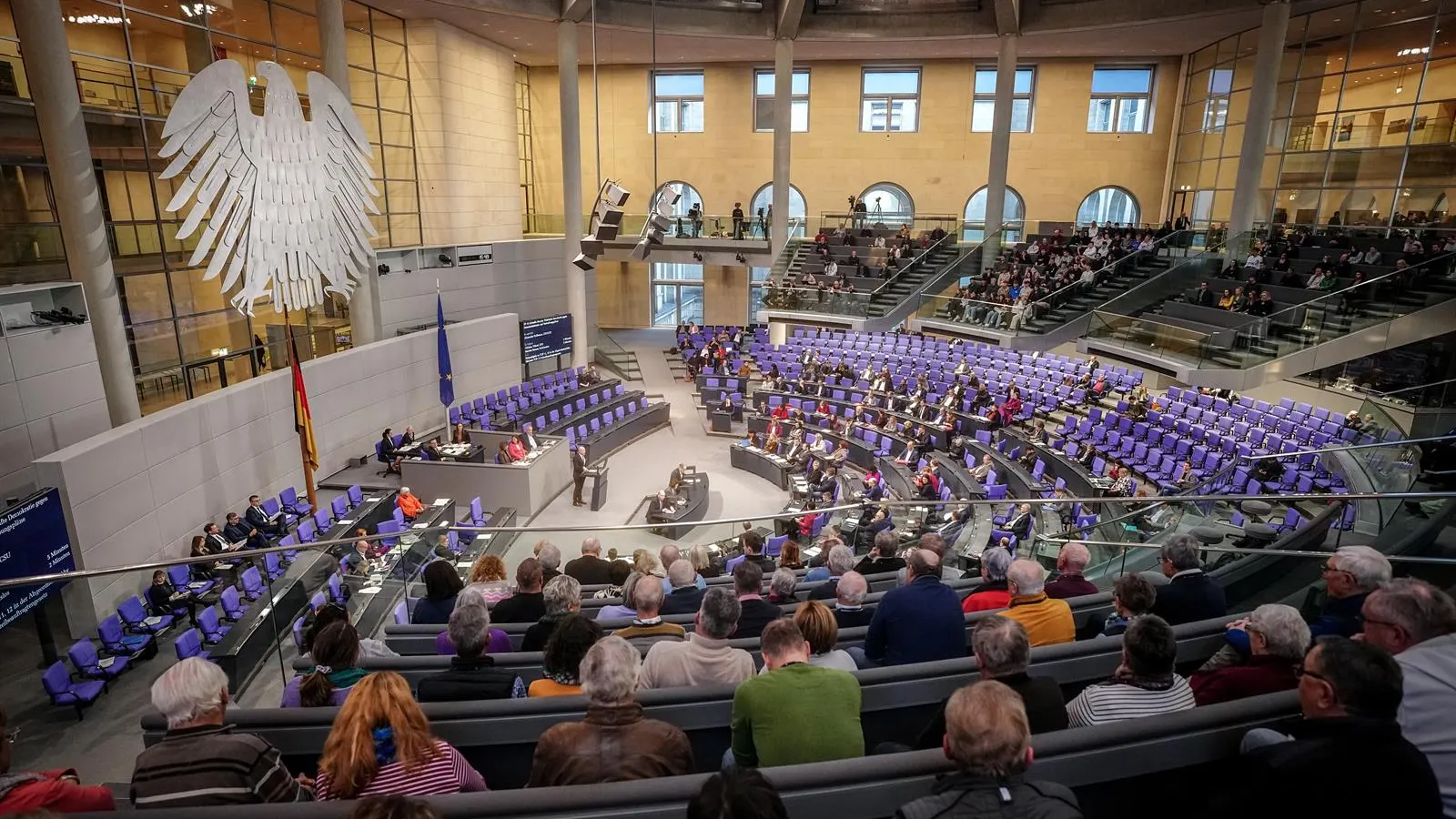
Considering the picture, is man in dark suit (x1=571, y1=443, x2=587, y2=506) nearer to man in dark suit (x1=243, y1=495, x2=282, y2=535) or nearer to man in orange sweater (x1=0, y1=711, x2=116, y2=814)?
man in dark suit (x1=243, y1=495, x2=282, y2=535)

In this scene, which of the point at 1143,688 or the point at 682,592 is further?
the point at 682,592

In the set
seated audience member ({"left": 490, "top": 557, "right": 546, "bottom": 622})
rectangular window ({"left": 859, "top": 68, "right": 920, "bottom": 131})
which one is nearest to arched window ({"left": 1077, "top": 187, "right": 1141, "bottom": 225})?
rectangular window ({"left": 859, "top": 68, "right": 920, "bottom": 131})

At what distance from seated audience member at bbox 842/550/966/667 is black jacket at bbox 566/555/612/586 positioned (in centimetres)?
339

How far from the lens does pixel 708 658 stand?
3.13 m

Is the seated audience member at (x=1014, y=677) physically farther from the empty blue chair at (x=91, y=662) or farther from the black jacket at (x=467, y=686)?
the empty blue chair at (x=91, y=662)

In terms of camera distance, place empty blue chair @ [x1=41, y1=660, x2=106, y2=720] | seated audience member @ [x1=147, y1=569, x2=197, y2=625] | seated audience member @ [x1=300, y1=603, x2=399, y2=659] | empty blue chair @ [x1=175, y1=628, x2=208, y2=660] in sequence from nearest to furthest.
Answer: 1. seated audience member @ [x1=300, y1=603, x2=399, y2=659]
2. empty blue chair @ [x1=41, y1=660, x2=106, y2=720]
3. empty blue chair @ [x1=175, y1=628, x2=208, y2=660]
4. seated audience member @ [x1=147, y1=569, x2=197, y2=625]

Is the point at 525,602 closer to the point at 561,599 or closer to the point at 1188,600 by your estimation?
the point at 561,599

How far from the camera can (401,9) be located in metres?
18.6

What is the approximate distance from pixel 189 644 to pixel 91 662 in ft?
3.84

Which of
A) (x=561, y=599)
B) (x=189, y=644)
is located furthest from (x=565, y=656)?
(x=189, y=644)

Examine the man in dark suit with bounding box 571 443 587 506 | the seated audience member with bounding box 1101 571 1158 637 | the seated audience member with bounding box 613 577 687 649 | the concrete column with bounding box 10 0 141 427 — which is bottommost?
the man in dark suit with bounding box 571 443 587 506

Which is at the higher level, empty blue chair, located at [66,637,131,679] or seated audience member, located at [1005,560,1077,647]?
seated audience member, located at [1005,560,1077,647]

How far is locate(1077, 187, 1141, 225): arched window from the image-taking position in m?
26.8

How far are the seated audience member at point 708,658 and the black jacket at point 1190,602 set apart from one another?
2206 millimetres
